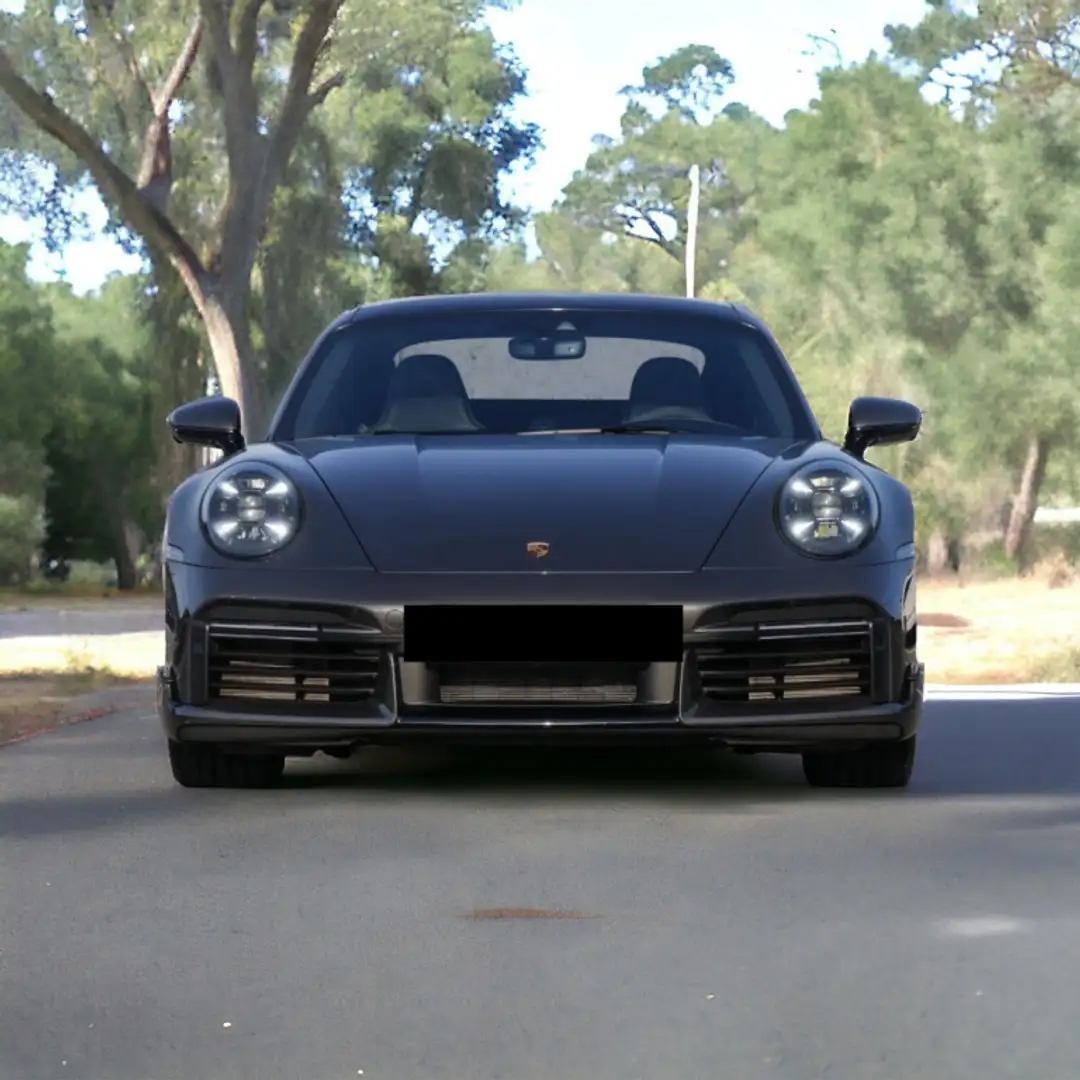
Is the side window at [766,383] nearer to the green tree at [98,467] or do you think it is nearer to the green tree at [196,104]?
the green tree at [196,104]

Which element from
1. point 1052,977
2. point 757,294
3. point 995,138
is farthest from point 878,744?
point 757,294

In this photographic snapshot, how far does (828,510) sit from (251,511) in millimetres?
1671

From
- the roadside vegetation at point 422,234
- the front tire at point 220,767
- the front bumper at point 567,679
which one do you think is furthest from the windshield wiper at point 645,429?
the roadside vegetation at point 422,234

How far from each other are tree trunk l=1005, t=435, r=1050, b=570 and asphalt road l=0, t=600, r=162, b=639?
1445cm

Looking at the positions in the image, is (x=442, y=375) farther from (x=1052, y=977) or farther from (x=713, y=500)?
(x=1052, y=977)

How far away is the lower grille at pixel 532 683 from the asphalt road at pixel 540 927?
1.13 feet

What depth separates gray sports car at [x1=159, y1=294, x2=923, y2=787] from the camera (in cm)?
740

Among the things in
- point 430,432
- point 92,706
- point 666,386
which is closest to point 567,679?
point 430,432

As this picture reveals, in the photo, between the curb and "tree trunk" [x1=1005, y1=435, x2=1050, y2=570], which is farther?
"tree trunk" [x1=1005, y1=435, x2=1050, y2=570]

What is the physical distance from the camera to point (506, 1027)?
4707 mm

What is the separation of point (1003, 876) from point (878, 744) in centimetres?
154

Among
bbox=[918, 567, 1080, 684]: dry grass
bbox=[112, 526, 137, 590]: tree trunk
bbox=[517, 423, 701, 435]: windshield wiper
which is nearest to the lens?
bbox=[517, 423, 701, 435]: windshield wiper

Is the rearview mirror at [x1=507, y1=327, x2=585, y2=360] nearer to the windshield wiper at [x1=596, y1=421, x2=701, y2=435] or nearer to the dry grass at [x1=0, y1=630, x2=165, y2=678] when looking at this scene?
the windshield wiper at [x1=596, y1=421, x2=701, y2=435]

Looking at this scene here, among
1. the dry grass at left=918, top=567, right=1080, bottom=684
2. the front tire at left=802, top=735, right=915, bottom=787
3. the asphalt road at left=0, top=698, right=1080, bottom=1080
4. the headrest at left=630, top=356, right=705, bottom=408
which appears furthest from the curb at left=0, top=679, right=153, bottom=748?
the dry grass at left=918, top=567, right=1080, bottom=684
